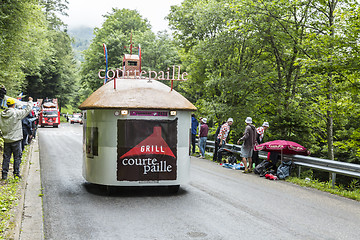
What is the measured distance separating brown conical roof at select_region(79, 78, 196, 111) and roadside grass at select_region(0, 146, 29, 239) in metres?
2.35

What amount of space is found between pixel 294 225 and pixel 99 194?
4.37m

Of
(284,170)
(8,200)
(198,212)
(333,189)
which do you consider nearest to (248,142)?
(284,170)

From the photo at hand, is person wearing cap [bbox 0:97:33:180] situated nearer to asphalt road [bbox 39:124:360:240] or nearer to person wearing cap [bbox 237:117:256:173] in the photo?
asphalt road [bbox 39:124:360:240]

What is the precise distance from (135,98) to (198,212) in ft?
9.57

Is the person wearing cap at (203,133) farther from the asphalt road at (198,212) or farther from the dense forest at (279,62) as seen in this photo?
the asphalt road at (198,212)

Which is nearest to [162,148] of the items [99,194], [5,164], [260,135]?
[99,194]

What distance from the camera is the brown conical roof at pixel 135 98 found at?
26.9ft

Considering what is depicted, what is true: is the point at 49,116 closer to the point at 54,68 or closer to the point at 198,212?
the point at 54,68

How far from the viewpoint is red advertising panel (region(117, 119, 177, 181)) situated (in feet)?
26.9

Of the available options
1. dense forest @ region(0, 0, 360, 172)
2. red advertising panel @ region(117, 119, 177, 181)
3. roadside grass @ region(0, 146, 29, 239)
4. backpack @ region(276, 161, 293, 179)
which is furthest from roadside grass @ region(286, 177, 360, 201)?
roadside grass @ region(0, 146, 29, 239)

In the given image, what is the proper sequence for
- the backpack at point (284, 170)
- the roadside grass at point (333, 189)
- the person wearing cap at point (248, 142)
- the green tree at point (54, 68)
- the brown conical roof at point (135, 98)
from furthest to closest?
the green tree at point (54, 68) < the person wearing cap at point (248, 142) < the backpack at point (284, 170) < the roadside grass at point (333, 189) < the brown conical roof at point (135, 98)

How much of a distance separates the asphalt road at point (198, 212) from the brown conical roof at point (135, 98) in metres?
2.01

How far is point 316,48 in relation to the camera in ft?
49.6

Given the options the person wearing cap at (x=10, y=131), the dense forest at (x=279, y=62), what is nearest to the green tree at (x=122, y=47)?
the dense forest at (x=279, y=62)
